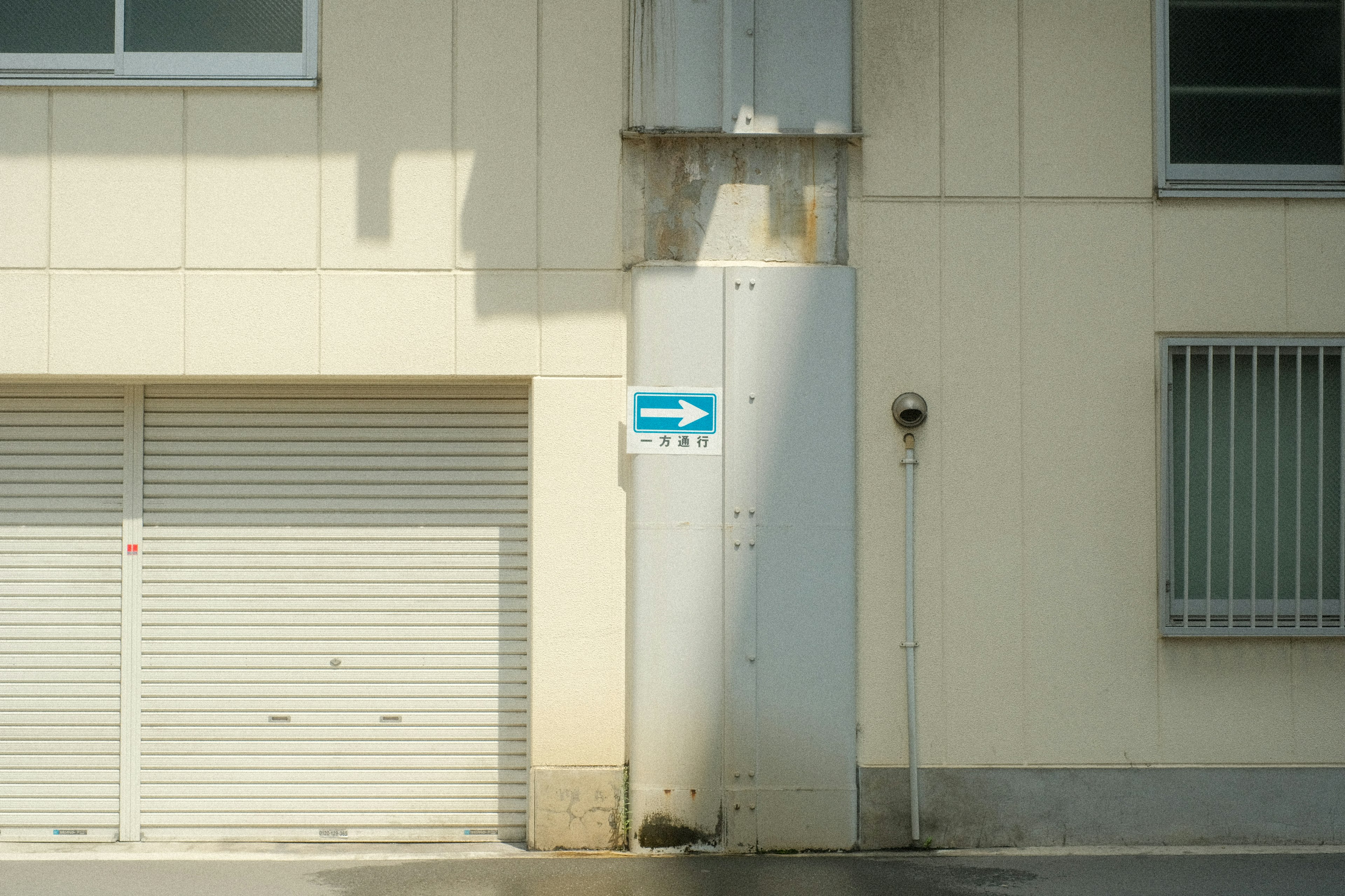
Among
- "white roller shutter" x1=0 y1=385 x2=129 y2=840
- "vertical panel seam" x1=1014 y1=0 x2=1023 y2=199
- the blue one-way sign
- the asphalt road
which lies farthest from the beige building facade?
"white roller shutter" x1=0 y1=385 x2=129 y2=840

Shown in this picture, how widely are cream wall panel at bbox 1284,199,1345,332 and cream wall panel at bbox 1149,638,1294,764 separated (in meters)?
1.93

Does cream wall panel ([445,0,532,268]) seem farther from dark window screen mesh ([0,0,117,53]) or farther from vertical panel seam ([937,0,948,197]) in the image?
dark window screen mesh ([0,0,117,53])

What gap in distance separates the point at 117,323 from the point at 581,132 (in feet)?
9.82

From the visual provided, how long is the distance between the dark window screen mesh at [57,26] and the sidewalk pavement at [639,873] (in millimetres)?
4854

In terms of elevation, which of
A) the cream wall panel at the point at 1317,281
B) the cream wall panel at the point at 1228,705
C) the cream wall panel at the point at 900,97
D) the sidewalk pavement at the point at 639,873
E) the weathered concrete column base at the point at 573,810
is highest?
the cream wall panel at the point at 900,97

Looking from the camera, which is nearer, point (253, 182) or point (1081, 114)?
point (253, 182)

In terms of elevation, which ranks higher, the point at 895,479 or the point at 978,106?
the point at 978,106

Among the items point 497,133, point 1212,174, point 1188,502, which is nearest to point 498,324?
point 497,133

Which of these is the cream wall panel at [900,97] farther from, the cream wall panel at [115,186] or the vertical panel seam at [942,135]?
the cream wall panel at [115,186]

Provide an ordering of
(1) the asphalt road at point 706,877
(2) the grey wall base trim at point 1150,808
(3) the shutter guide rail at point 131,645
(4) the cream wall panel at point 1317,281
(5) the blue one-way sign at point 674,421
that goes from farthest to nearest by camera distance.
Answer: (3) the shutter guide rail at point 131,645 → (4) the cream wall panel at point 1317,281 → (2) the grey wall base trim at point 1150,808 → (5) the blue one-way sign at point 674,421 → (1) the asphalt road at point 706,877

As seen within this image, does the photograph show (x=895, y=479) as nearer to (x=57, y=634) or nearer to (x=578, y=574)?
(x=578, y=574)

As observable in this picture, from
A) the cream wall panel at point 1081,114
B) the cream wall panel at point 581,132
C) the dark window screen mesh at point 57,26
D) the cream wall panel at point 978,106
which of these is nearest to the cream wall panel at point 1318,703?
the cream wall panel at point 1081,114

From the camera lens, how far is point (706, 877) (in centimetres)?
764

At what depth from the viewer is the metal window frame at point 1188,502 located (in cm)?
826
